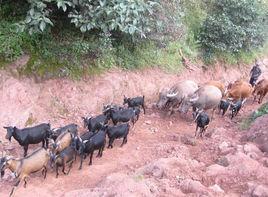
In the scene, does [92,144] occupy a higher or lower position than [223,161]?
lower

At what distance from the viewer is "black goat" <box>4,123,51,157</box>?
Answer: 10.7 meters

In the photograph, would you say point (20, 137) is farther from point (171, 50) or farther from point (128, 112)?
point (171, 50)

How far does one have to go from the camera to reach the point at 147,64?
50.8 feet

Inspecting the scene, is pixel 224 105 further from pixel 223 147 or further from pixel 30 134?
pixel 30 134

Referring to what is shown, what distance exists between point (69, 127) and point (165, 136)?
2989mm

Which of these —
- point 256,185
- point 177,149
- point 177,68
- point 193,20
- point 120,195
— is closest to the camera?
point 120,195

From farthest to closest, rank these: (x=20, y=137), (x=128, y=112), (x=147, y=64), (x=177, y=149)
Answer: (x=147, y=64), (x=128, y=112), (x=177, y=149), (x=20, y=137)

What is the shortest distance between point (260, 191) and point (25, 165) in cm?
484

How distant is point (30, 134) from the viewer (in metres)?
10.9

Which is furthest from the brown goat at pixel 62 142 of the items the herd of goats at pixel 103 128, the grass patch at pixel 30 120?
the grass patch at pixel 30 120

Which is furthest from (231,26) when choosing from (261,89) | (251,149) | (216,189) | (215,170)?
(216,189)

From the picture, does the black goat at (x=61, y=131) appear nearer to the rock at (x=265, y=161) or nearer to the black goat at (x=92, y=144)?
the black goat at (x=92, y=144)

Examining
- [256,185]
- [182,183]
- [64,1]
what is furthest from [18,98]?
[256,185]

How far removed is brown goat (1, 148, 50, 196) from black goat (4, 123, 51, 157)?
36.9 inches
